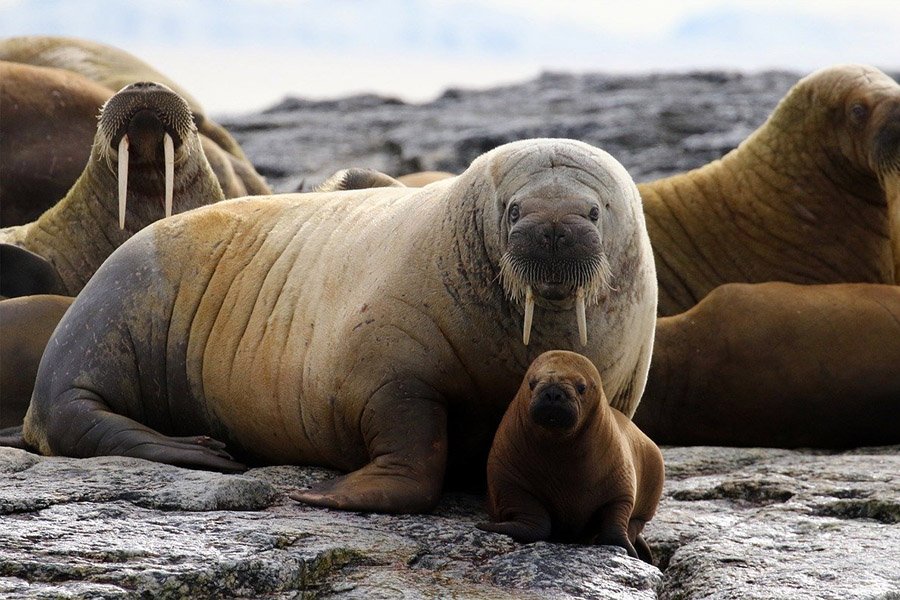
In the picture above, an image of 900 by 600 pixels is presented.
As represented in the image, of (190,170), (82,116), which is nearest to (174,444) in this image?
(190,170)

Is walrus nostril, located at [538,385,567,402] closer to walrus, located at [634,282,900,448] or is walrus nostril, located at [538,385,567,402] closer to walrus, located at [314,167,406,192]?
walrus, located at [634,282,900,448]

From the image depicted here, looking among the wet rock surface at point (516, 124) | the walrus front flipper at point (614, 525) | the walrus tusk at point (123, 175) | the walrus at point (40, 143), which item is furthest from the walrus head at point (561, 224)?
the wet rock surface at point (516, 124)

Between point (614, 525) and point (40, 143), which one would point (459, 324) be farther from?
point (40, 143)

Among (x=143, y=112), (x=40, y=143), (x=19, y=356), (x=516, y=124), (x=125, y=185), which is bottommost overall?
(x=19, y=356)

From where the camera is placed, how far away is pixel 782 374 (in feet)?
25.1

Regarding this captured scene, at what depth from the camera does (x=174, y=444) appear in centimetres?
616

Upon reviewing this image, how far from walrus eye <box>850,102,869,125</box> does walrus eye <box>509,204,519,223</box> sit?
15.6 ft

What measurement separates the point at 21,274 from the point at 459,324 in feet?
12.5

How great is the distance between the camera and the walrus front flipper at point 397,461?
5.29 meters

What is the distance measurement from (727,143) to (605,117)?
1.55 metres

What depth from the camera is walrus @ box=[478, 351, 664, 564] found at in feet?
16.6

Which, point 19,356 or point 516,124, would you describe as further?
point 516,124

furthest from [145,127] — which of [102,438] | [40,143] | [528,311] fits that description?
[528,311]

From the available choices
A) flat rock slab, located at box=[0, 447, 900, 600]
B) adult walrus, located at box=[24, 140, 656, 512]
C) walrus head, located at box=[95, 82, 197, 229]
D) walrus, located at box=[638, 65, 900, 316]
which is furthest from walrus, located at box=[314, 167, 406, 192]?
flat rock slab, located at box=[0, 447, 900, 600]
